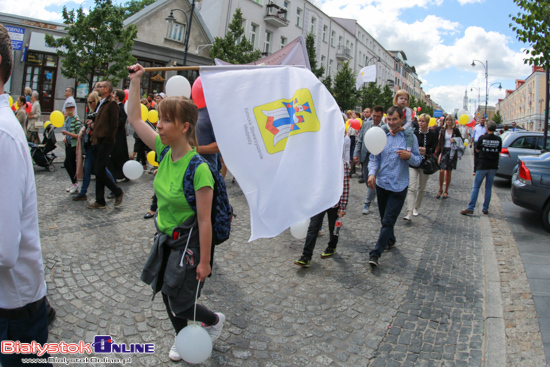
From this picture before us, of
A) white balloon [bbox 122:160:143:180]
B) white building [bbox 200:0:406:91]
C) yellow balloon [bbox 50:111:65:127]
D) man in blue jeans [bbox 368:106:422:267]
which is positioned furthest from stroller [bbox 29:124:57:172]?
white building [bbox 200:0:406:91]

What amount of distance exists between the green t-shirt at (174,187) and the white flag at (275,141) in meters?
0.33

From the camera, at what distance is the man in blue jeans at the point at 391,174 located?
4.84 m

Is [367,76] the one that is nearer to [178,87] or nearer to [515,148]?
[515,148]

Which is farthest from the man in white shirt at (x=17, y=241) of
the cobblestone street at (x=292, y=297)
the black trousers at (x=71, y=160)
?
the black trousers at (x=71, y=160)

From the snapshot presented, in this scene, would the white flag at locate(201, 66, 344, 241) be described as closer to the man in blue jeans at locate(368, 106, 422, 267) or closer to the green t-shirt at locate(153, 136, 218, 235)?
the green t-shirt at locate(153, 136, 218, 235)

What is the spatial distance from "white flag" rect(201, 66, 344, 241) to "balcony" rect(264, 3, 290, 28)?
1262 inches

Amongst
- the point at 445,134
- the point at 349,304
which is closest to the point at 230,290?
the point at 349,304

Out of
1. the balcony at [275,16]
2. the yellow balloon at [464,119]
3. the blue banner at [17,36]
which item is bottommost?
the yellow balloon at [464,119]

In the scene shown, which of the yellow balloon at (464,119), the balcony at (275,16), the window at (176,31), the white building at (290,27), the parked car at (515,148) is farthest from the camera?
the balcony at (275,16)

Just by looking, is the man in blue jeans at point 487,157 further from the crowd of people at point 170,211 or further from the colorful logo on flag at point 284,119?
the colorful logo on flag at point 284,119

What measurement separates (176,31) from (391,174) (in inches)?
973

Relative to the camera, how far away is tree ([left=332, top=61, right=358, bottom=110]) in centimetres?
3425

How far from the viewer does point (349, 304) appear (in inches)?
154

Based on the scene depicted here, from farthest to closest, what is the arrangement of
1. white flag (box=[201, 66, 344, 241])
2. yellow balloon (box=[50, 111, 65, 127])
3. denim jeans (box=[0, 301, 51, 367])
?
yellow balloon (box=[50, 111, 65, 127]) → white flag (box=[201, 66, 344, 241]) → denim jeans (box=[0, 301, 51, 367])
